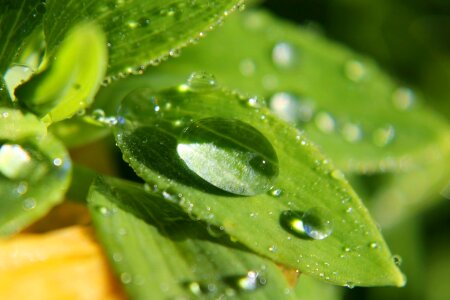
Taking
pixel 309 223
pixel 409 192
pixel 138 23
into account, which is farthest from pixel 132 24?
pixel 409 192

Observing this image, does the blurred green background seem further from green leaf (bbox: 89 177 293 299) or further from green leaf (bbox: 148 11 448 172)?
green leaf (bbox: 89 177 293 299)

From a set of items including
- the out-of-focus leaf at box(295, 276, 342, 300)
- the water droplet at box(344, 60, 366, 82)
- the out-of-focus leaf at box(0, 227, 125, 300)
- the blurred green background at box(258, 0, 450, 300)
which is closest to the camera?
the out-of-focus leaf at box(0, 227, 125, 300)

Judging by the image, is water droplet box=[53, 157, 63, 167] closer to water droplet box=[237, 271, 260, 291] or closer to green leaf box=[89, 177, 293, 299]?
green leaf box=[89, 177, 293, 299]

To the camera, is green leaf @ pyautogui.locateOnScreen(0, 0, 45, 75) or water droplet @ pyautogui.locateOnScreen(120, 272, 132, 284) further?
green leaf @ pyautogui.locateOnScreen(0, 0, 45, 75)

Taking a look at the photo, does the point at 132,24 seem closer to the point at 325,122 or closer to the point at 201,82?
the point at 201,82

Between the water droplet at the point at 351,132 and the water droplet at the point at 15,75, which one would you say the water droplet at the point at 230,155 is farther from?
the water droplet at the point at 351,132

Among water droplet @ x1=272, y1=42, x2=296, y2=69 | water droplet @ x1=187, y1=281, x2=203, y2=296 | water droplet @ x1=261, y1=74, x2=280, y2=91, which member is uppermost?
water droplet @ x1=187, y1=281, x2=203, y2=296

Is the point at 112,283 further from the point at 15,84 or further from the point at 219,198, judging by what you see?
the point at 15,84

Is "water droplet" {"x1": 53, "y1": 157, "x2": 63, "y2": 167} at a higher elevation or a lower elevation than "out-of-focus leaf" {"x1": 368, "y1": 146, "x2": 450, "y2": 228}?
higher

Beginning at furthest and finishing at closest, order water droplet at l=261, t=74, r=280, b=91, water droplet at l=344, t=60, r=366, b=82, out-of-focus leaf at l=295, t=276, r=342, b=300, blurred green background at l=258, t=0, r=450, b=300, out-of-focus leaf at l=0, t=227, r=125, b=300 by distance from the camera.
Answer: blurred green background at l=258, t=0, r=450, b=300, water droplet at l=344, t=60, r=366, b=82, water droplet at l=261, t=74, r=280, b=91, out-of-focus leaf at l=295, t=276, r=342, b=300, out-of-focus leaf at l=0, t=227, r=125, b=300

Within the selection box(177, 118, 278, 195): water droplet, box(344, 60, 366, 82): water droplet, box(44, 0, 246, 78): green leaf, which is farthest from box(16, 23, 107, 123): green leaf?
box(344, 60, 366, 82): water droplet
